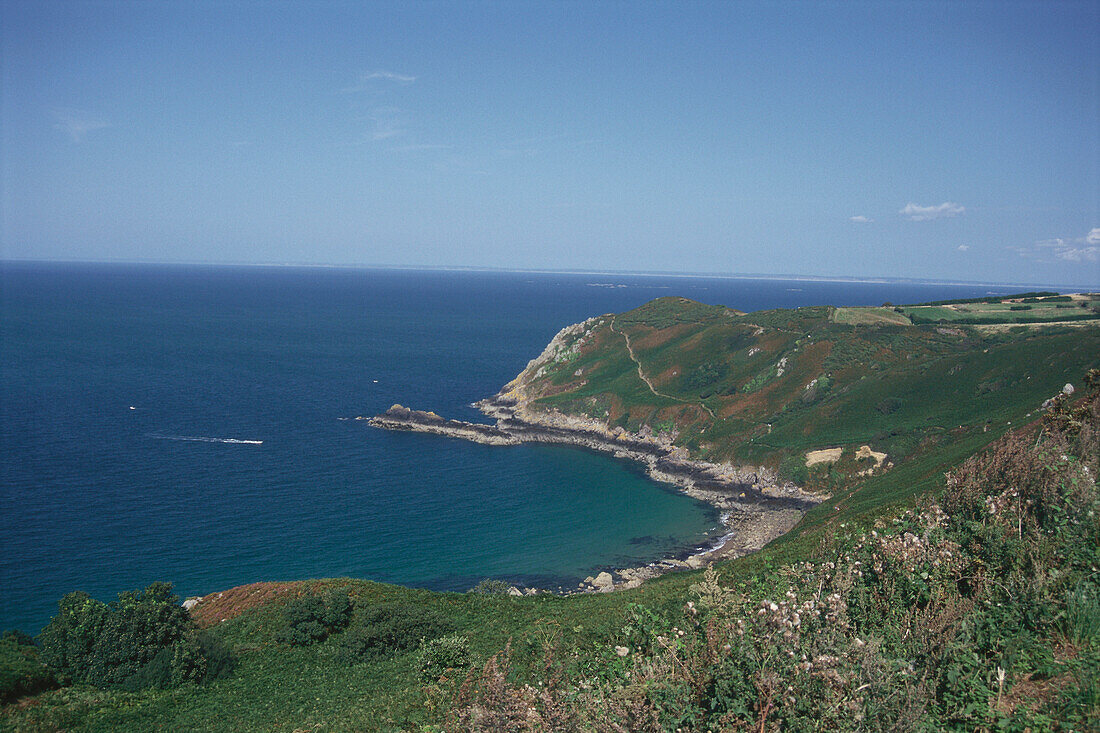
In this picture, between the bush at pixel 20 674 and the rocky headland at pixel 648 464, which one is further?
the rocky headland at pixel 648 464

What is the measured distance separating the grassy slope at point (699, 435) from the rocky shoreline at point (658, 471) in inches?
154

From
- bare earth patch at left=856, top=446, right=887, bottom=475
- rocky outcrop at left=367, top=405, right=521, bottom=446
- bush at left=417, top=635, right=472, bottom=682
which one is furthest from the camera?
rocky outcrop at left=367, top=405, right=521, bottom=446

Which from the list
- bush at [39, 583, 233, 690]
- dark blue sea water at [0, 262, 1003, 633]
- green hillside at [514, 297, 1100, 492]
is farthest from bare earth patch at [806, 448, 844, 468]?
bush at [39, 583, 233, 690]

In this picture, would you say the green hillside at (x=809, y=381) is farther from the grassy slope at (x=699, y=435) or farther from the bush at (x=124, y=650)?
the bush at (x=124, y=650)

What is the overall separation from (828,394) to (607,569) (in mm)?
47413

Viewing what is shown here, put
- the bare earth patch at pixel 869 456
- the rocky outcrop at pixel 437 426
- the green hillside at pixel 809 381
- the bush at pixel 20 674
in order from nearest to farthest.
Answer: the bush at pixel 20 674
the bare earth patch at pixel 869 456
the green hillside at pixel 809 381
the rocky outcrop at pixel 437 426

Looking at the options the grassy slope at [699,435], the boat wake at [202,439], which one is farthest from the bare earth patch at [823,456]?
the boat wake at [202,439]

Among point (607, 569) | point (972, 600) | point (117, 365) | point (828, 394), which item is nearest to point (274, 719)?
point (972, 600)

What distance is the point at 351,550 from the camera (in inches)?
2301

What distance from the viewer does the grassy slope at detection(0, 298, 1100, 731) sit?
19.8 metres

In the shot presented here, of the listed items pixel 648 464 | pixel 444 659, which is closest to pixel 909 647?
pixel 444 659

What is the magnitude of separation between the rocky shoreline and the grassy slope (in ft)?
12.9

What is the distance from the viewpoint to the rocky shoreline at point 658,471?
56.4 metres

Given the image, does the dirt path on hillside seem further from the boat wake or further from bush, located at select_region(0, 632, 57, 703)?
bush, located at select_region(0, 632, 57, 703)
